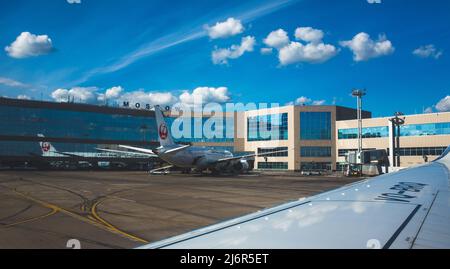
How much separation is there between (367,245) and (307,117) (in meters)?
84.5

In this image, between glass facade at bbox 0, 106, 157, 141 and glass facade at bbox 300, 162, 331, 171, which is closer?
glass facade at bbox 300, 162, 331, 171

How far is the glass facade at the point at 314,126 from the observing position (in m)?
84.9

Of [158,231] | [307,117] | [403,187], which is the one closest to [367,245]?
[403,187]

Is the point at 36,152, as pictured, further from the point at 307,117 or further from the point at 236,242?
the point at 236,242

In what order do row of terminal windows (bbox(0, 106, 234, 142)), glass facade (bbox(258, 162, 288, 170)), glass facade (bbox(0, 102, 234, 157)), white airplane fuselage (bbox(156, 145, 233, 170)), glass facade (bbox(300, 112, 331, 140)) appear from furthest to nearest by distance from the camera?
1. row of terminal windows (bbox(0, 106, 234, 142))
2. glass facade (bbox(0, 102, 234, 157))
3. glass facade (bbox(258, 162, 288, 170))
4. glass facade (bbox(300, 112, 331, 140))
5. white airplane fuselage (bbox(156, 145, 233, 170))

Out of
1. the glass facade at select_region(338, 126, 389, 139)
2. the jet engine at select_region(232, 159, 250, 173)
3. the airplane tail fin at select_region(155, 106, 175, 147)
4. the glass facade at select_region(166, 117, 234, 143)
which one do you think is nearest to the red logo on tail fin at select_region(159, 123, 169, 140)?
the airplane tail fin at select_region(155, 106, 175, 147)

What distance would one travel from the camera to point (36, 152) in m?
89.6

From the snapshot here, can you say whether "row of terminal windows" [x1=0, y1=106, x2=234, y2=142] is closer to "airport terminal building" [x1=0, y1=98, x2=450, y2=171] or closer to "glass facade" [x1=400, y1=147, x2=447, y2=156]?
"airport terminal building" [x1=0, y1=98, x2=450, y2=171]

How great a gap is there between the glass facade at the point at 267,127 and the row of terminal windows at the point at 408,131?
12.4 meters

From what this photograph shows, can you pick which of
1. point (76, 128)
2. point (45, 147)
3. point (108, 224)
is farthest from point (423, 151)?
point (45, 147)

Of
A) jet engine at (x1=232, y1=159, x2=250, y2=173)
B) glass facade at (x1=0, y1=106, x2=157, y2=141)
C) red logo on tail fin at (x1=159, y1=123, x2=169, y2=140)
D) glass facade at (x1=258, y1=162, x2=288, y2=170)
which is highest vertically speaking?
glass facade at (x1=0, y1=106, x2=157, y2=141)

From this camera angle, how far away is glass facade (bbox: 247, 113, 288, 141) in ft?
285

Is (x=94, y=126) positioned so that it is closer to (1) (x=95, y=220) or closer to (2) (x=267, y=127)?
(2) (x=267, y=127)

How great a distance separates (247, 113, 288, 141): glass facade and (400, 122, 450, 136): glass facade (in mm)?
24754
